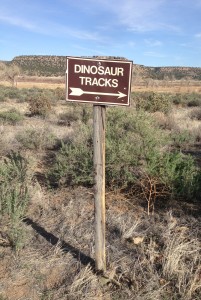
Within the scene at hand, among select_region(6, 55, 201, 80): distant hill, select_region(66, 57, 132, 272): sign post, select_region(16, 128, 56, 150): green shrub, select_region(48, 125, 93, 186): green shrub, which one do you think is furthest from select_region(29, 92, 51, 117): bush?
select_region(6, 55, 201, 80): distant hill

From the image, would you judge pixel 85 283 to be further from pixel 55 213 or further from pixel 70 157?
pixel 70 157

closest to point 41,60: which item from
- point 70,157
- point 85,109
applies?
point 85,109

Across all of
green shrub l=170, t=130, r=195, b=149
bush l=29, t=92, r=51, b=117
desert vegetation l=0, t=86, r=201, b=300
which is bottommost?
desert vegetation l=0, t=86, r=201, b=300

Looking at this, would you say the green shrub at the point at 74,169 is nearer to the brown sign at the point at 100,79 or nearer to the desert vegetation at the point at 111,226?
the desert vegetation at the point at 111,226

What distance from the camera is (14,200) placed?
4.80 metres

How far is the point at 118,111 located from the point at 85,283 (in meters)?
6.41

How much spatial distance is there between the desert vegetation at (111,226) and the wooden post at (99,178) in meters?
0.22

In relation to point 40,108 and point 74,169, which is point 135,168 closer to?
point 74,169

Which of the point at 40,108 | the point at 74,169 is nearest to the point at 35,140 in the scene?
the point at 74,169

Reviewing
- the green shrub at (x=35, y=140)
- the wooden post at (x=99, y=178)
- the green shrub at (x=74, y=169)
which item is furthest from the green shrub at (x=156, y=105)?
the wooden post at (x=99, y=178)

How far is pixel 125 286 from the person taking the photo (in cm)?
368

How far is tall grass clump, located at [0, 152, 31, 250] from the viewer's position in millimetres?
4422

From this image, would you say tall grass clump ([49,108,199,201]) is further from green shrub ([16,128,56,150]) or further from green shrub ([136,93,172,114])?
green shrub ([136,93,172,114])

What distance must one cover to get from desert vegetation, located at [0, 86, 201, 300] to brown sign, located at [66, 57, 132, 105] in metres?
1.83
